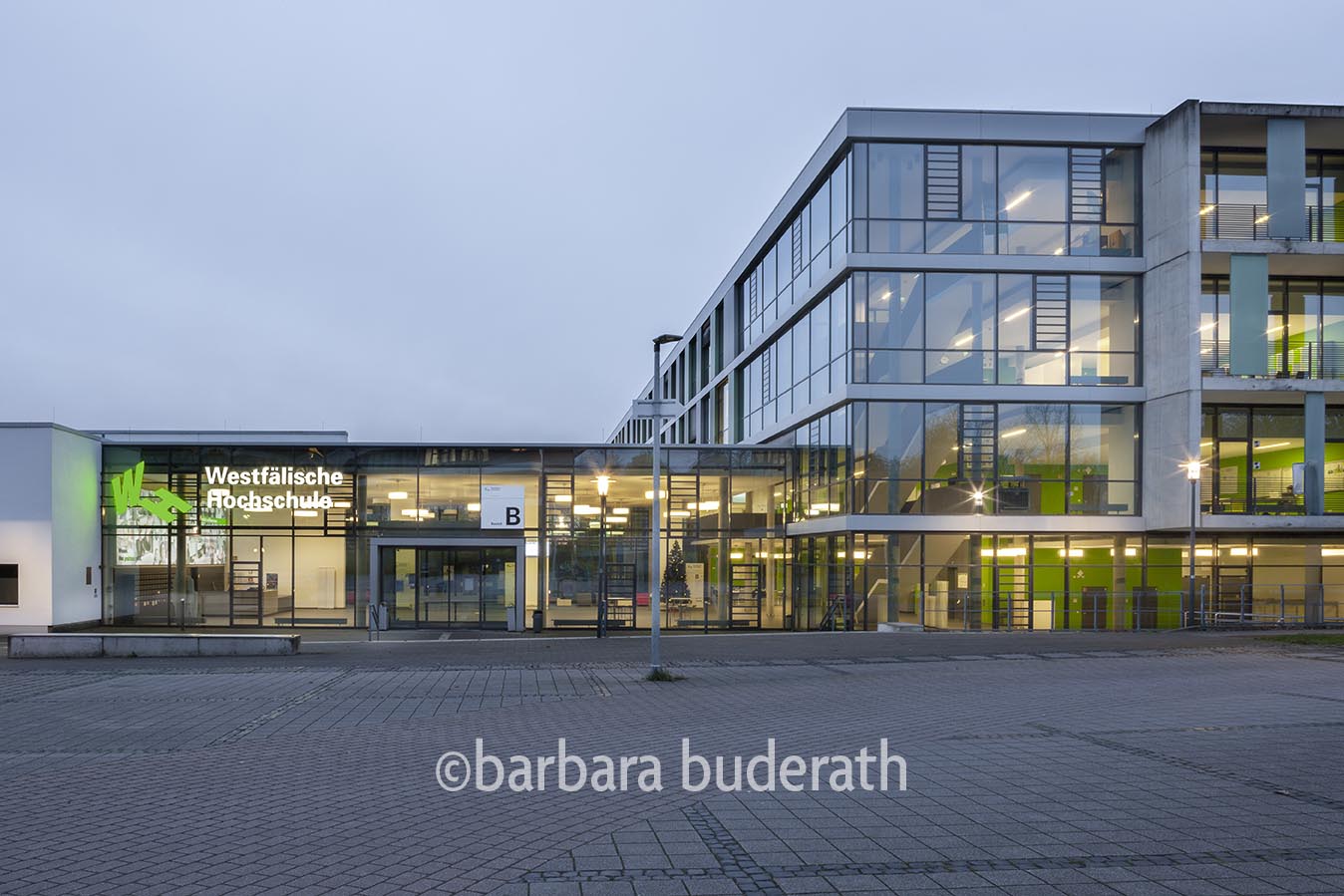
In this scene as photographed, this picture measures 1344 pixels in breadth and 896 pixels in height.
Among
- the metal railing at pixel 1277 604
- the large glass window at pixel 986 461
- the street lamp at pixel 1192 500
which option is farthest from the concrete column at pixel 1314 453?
the large glass window at pixel 986 461

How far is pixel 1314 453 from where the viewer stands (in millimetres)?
27031

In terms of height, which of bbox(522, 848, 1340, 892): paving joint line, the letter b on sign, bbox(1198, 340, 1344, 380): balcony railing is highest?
bbox(1198, 340, 1344, 380): balcony railing

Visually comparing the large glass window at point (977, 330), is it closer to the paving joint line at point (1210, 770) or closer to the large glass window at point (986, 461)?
the large glass window at point (986, 461)

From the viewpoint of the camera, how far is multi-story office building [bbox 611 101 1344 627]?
89.0 feet

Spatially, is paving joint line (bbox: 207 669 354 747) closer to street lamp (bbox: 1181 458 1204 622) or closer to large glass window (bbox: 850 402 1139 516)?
large glass window (bbox: 850 402 1139 516)

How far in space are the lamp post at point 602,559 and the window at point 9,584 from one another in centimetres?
1638

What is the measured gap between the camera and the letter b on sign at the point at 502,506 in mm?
30734

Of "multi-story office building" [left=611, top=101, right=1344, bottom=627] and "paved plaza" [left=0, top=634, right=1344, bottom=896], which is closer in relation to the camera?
"paved plaza" [left=0, top=634, right=1344, bottom=896]

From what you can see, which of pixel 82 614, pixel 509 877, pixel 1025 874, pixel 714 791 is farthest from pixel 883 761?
pixel 82 614

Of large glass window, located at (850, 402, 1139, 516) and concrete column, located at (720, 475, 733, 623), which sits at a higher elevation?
large glass window, located at (850, 402, 1139, 516)

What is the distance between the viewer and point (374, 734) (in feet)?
38.4

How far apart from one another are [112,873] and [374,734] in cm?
531

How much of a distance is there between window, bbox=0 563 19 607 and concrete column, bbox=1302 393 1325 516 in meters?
35.8

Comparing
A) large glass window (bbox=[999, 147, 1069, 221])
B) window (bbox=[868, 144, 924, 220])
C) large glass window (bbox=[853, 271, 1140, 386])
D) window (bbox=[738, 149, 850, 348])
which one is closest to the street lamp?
large glass window (bbox=[853, 271, 1140, 386])
